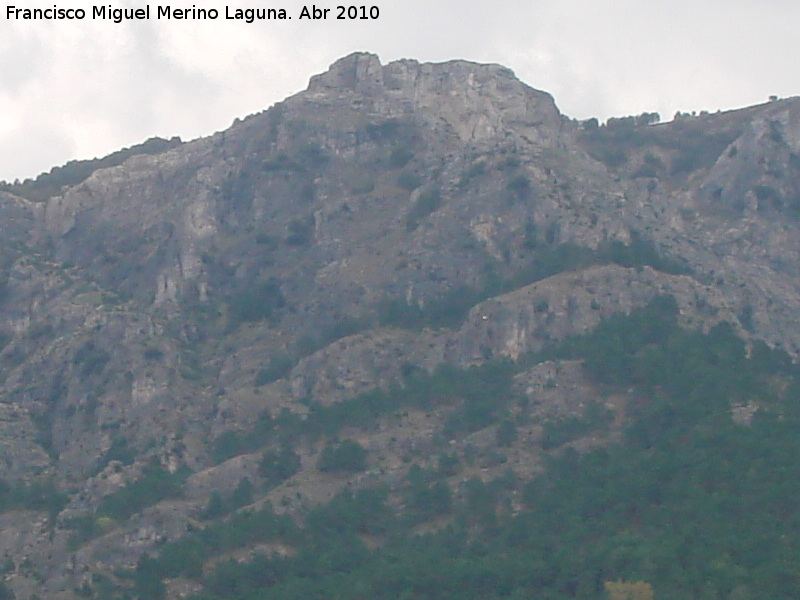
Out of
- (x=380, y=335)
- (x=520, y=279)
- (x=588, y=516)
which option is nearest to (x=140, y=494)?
(x=380, y=335)

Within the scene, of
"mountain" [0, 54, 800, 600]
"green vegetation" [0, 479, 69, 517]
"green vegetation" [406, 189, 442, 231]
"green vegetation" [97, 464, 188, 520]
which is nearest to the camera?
"mountain" [0, 54, 800, 600]

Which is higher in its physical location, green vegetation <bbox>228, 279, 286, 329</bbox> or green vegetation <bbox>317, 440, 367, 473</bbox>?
green vegetation <bbox>228, 279, 286, 329</bbox>

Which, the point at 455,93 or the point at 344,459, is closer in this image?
the point at 344,459

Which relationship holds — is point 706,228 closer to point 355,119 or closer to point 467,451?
point 355,119

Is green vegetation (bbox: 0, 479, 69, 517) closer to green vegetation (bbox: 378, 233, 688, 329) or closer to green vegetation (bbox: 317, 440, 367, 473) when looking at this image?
green vegetation (bbox: 317, 440, 367, 473)

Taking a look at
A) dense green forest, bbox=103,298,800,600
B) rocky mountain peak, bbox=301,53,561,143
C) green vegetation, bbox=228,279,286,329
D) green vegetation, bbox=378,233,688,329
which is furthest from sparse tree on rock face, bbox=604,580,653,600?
rocky mountain peak, bbox=301,53,561,143

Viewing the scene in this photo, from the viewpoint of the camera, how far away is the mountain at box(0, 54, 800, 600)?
399 feet

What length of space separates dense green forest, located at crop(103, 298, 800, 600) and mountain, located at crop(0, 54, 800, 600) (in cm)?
29

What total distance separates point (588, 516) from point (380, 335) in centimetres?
3134

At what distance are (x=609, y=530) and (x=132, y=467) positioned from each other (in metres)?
38.4

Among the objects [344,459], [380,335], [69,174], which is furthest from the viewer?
[69,174]

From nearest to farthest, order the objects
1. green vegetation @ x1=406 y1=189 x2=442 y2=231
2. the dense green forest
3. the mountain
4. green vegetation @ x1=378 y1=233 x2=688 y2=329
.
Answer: the dense green forest
the mountain
green vegetation @ x1=378 y1=233 x2=688 y2=329
green vegetation @ x1=406 y1=189 x2=442 y2=231

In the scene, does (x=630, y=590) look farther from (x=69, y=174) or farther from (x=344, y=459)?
(x=69, y=174)

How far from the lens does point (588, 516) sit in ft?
389
